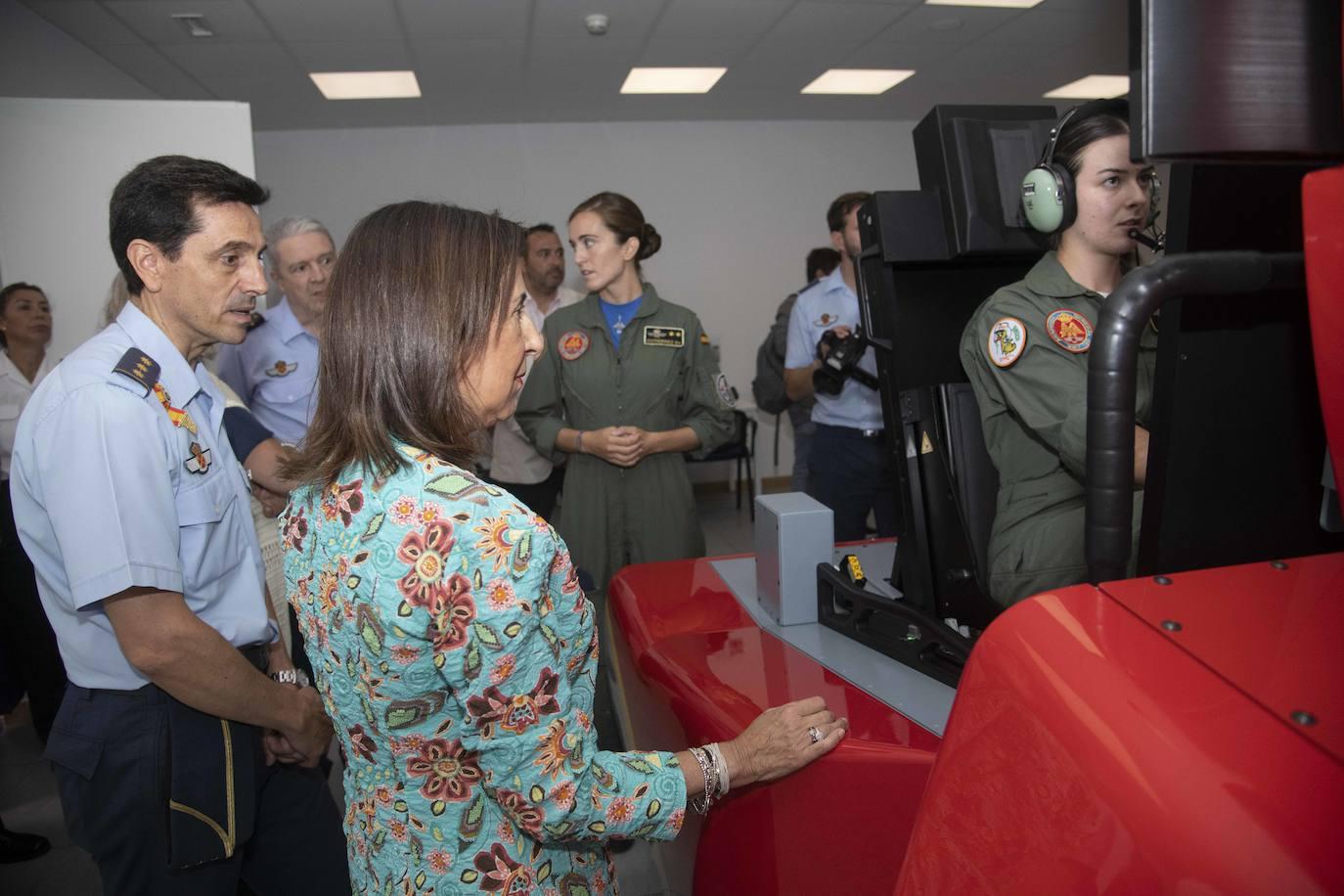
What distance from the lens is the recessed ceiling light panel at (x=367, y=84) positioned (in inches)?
210

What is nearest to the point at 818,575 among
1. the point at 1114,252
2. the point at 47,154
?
the point at 1114,252

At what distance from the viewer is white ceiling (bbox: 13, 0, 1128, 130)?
4.32 metres

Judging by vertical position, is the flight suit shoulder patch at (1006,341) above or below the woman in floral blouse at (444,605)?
above

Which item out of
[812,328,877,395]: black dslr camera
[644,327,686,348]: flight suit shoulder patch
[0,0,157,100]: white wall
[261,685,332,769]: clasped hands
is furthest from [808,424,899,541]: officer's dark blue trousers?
[0,0,157,100]: white wall

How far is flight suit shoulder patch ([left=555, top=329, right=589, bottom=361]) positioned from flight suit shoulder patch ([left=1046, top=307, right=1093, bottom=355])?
4.97 feet

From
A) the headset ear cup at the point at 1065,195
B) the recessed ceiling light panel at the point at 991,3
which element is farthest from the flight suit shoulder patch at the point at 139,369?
the recessed ceiling light panel at the point at 991,3

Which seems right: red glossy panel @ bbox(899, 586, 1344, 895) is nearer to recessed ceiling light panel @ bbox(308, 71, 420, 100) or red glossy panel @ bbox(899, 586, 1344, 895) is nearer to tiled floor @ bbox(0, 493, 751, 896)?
tiled floor @ bbox(0, 493, 751, 896)

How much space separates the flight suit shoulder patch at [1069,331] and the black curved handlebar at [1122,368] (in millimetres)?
586

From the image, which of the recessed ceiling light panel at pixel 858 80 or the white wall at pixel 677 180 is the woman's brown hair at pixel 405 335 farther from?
the white wall at pixel 677 180

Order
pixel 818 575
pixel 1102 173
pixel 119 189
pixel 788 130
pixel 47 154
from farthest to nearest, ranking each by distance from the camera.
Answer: pixel 788 130 → pixel 47 154 → pixel 818 575 → pixel 1102 173 → pixel 119 189

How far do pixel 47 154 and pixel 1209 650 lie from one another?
3.48m

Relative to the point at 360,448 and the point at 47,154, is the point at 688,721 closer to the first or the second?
the point at 360,448

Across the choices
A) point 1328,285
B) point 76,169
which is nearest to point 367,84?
point 76,169

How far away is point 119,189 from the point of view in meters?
1.22
